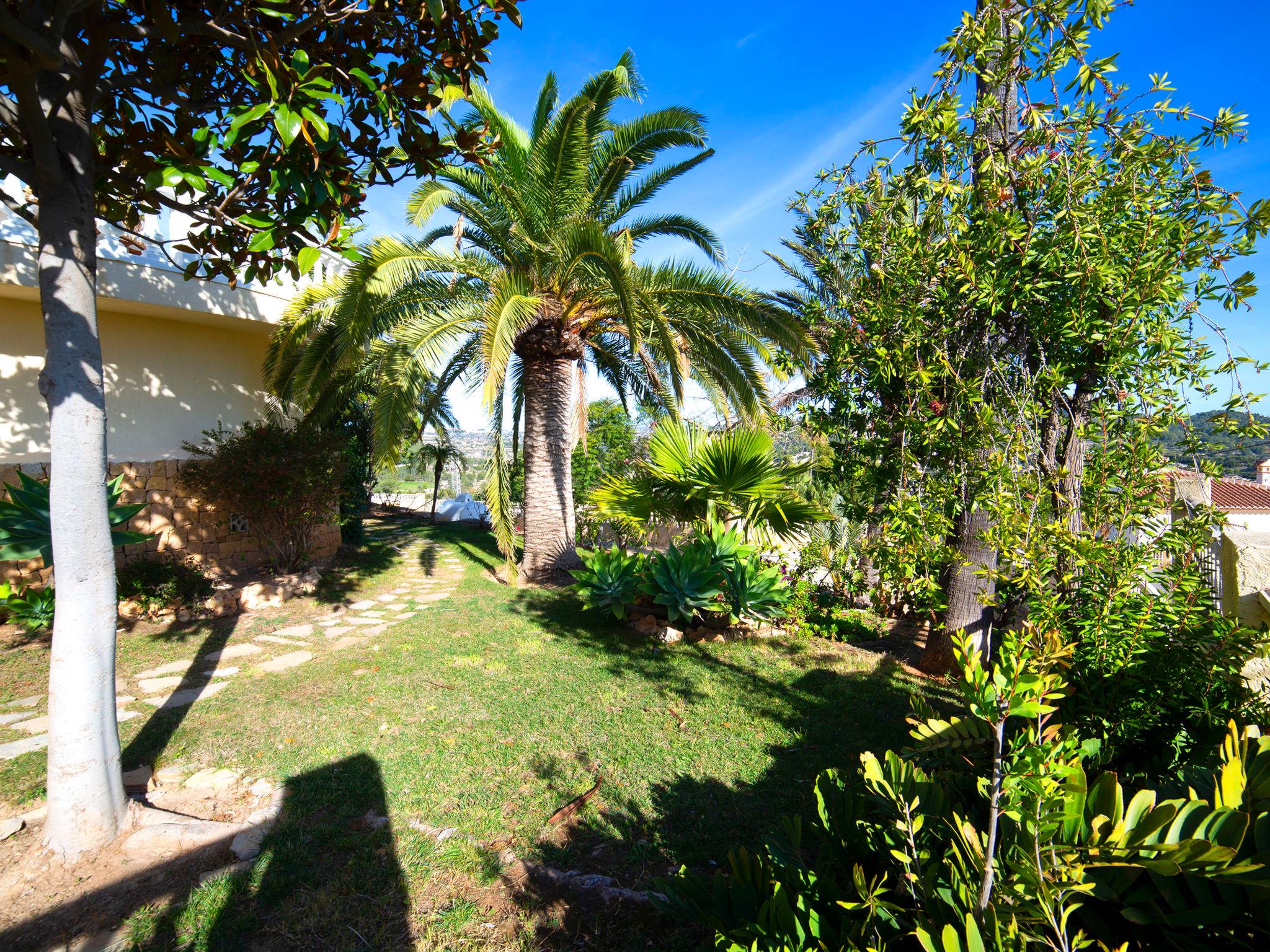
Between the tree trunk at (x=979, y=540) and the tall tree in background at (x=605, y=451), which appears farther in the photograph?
the tall tree in background at (x=605, y=451)

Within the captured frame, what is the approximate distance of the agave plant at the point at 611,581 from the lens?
6637 millimetres

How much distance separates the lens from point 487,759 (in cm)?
376

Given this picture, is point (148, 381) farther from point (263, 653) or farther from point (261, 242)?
point (261, 242)

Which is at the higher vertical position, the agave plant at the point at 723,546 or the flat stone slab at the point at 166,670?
the agave plant at the point at 723,546

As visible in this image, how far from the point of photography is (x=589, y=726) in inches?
167

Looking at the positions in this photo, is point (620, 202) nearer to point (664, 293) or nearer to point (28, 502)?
point (664, 293)

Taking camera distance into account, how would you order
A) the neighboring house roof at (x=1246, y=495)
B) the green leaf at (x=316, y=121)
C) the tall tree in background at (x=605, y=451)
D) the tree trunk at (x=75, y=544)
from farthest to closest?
the neighboring house roof at (x=1246, y=495) < the tall tree in background at (x=605, y=451) < the tree trunk at (x=75, y=544) < the green leaf at (x=316, y=121)

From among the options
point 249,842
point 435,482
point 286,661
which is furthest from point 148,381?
point 435,482

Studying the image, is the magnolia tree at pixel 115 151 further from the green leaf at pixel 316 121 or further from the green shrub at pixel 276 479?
the green shrub at pixel 276 479

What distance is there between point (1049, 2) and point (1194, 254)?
3.60 feet

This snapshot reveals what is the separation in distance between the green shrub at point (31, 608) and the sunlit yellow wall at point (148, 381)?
5.51 feet

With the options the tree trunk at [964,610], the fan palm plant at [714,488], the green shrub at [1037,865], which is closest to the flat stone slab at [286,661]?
the fan palm plant at [714,488]

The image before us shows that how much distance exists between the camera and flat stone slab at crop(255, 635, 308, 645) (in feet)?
19.9

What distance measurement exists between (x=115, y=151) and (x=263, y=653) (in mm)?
4217
